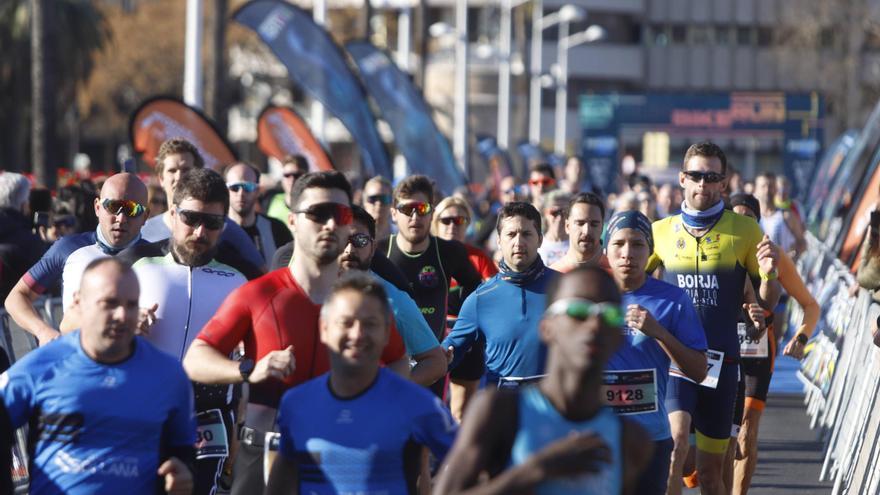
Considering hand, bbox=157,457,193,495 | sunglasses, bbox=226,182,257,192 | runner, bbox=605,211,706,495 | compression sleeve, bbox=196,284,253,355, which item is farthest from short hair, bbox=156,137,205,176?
hand, bbox=157,457,193,495

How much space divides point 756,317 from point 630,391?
217 centimetres

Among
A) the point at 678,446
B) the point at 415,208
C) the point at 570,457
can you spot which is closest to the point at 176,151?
the point at 415,208

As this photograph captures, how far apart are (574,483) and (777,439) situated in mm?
9309

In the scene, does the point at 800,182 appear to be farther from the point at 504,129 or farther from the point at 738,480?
the point at 738,480

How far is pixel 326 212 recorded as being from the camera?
5.96 meters

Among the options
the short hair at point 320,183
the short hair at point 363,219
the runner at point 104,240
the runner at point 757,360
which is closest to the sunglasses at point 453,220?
the runner at point 757,360

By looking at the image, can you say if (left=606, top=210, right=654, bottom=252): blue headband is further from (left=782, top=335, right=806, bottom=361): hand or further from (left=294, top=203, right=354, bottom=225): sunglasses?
(left=294, top=203, right=354, bottom=225): sunglasses

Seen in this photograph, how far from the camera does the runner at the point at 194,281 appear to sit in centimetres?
700

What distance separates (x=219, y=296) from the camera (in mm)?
7066

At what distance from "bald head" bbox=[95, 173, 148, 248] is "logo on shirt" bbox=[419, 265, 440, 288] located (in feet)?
8.15

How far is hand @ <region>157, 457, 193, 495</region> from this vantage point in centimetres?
546

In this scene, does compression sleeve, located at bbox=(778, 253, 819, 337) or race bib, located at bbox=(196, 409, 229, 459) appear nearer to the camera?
race bib, located at bbox=(196, 409, 229, 459)

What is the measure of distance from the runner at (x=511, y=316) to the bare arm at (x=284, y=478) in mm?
2345

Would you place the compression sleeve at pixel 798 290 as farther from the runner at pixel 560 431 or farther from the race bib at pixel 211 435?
the runner at pixel 560 431
